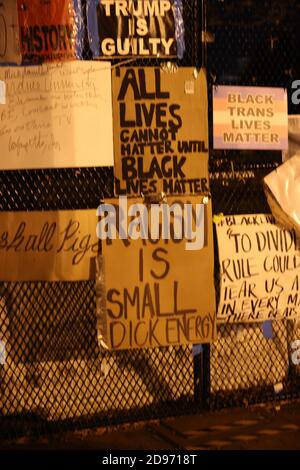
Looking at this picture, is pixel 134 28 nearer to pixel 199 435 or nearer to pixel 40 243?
pixel 40 243

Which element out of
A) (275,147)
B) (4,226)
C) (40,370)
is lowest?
(40,370)

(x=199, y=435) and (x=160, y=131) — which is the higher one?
(x=160, y=131)

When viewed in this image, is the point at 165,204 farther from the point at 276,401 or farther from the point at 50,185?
the point at 276,401

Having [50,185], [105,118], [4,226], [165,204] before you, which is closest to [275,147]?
[165,204]

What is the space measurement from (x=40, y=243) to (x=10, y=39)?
142 cm

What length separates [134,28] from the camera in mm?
5078

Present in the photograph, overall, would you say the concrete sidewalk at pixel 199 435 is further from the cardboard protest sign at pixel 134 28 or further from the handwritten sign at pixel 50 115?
the cardboard protest sign at pixel 134 28

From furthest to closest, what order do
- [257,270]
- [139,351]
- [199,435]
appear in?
[139,351] → [257,270] → [199,435]

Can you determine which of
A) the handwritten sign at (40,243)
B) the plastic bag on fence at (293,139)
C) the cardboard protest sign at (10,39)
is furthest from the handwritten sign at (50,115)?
the plastic bag on fence at (293,139)

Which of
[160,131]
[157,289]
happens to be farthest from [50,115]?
[157,289]

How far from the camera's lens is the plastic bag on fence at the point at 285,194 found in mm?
5484

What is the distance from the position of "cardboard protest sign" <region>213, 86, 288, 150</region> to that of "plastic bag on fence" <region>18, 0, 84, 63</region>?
1181 mm

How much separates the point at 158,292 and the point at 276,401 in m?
1.39

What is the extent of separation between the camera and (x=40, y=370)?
531cm
